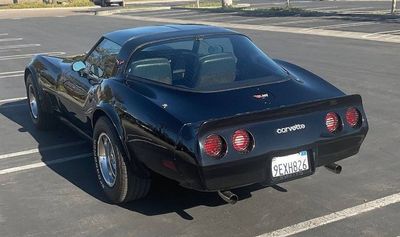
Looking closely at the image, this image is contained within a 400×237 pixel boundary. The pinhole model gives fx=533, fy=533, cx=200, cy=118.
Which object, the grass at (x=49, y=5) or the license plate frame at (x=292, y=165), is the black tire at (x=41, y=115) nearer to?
the license plate frame at (x=292, y=165)

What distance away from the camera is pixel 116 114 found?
4328 millimetres

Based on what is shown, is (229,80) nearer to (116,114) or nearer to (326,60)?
(116,114)

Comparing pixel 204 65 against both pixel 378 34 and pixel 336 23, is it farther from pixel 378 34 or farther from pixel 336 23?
pixel 336 23

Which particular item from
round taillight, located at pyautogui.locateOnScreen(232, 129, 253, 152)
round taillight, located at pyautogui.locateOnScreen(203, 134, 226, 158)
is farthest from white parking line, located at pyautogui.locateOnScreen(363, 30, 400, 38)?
round taillight, located at pyautogui.locateOnScreen(203, 134, 226, 158)

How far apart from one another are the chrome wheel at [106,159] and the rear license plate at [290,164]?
1.43 metres

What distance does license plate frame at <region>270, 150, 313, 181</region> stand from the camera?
3768mm

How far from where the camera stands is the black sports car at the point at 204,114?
12.0ft

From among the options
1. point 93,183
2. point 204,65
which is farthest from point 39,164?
point 204,65

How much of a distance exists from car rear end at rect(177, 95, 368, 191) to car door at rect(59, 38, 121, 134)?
1.56m

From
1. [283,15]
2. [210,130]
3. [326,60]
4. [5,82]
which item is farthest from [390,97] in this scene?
[283,15]

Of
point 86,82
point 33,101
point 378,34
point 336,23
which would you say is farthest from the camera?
point 336,23

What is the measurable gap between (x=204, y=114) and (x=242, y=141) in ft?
1.12

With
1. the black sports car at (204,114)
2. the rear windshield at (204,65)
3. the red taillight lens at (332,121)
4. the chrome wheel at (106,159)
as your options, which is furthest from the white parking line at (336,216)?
the chrome wheel at (106,159)

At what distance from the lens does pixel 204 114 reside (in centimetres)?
380
